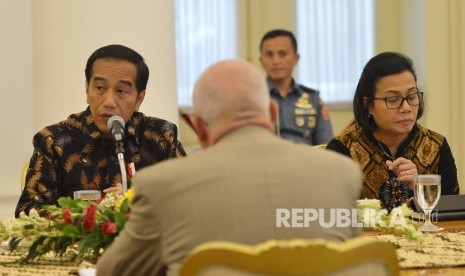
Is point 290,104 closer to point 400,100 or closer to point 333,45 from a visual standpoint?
point 333,45

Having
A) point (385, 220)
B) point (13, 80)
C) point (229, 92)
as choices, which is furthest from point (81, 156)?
point (229, 92)

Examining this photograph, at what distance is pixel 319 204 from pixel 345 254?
0.20 meters

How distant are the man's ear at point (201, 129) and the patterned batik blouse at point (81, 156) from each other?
148 cm

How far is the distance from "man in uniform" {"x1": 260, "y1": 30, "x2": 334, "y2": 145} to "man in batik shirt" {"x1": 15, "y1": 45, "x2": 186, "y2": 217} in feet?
9.02

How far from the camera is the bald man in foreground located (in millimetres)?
1906

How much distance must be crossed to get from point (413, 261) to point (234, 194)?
88 cm

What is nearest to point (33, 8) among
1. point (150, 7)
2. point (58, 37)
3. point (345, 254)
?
point (58, 37)

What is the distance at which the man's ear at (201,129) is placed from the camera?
79.5 inches

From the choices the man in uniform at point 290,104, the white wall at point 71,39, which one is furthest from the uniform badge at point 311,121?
the white wall at point 71,39

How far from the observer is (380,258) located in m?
1.86

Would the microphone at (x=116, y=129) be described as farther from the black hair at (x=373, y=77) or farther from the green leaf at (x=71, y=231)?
the black hair at (x=373, y=77)

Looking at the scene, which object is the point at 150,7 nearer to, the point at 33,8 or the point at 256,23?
the point at 33,8

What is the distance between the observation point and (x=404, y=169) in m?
3.62

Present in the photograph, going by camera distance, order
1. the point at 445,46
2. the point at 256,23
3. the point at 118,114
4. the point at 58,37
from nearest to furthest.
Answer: the point at 118,114, the point at 58,37, the point at 445,46, the point at 256,23
